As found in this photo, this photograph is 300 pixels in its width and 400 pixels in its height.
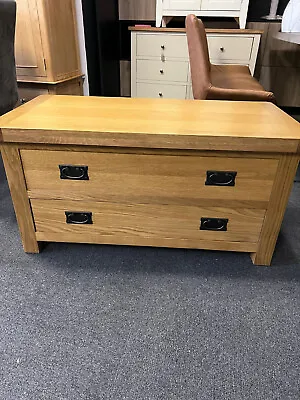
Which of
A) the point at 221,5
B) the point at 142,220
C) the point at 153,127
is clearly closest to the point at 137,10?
the point at 221,5

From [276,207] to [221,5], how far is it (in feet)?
7.27

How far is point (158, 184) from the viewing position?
0.98 m

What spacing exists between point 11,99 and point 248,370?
5.54 ft

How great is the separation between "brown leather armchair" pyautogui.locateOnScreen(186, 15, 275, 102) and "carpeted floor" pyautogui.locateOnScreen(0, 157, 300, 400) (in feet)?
2.62

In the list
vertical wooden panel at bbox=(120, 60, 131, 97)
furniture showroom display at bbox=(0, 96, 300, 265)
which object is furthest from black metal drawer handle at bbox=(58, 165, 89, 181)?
vertical wooden panel at bbox=(120, 60, 131, 97)

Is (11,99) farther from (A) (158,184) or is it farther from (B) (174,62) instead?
(B) (174,62)

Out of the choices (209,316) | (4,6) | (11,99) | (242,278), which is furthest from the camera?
(11,99)

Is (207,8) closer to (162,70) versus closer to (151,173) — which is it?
(162,70)

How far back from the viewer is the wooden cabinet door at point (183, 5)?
98.0 inches

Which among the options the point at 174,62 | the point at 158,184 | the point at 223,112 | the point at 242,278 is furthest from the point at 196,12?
the point at 242,278

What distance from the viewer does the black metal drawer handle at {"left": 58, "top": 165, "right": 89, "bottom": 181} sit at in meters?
0.97

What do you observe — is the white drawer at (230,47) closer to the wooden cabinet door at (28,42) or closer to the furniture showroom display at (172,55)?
the furniture showroom display at (172,55)

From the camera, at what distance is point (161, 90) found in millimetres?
2736

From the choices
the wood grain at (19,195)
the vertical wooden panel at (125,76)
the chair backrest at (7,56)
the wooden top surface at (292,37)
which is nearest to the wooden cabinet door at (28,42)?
the chair backrest at (7,56)
